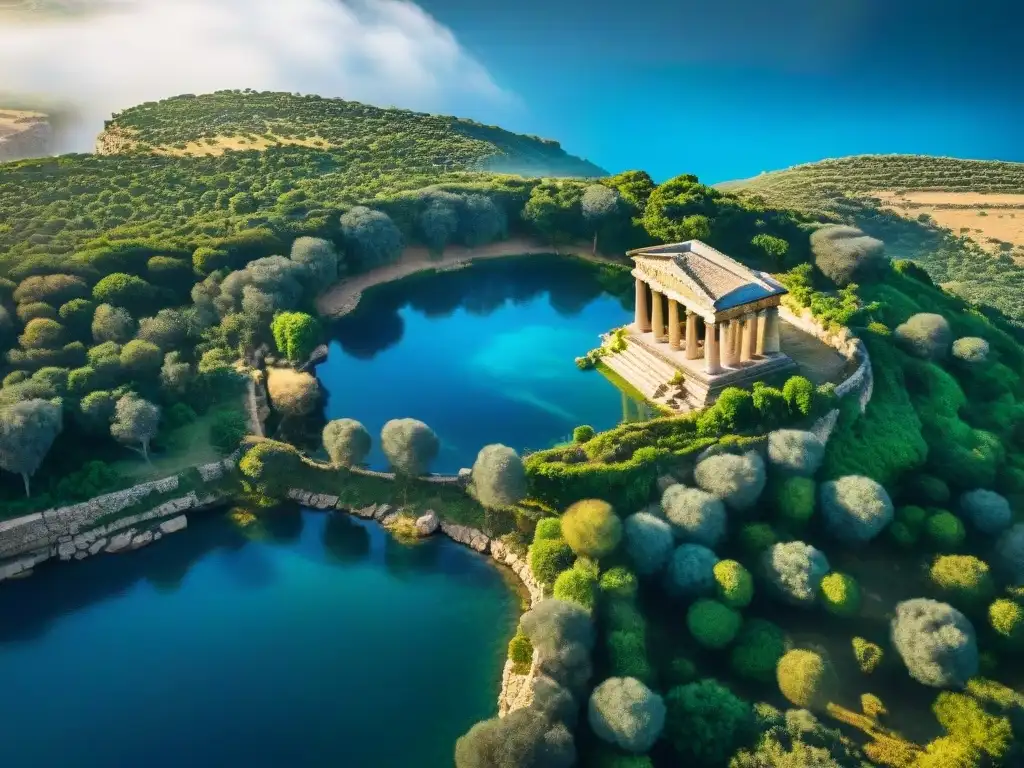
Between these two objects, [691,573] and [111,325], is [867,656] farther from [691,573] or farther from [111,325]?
[111,325]

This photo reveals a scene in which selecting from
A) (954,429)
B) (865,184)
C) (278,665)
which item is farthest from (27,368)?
(865,184)

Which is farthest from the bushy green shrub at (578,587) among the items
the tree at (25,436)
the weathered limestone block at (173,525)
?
the tree at (25,436)

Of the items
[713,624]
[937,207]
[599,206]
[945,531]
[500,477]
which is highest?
[599,206]

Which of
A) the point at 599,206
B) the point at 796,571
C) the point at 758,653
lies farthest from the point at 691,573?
the point at 599,206

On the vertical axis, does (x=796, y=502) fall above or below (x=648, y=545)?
above

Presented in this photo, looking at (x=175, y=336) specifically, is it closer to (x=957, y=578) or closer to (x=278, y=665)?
(x=278, y=665)

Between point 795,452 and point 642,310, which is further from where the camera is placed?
point 642,310

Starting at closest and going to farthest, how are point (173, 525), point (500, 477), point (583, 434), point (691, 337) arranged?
1. point (500, 477)
2. point (173, 525)
3. point (583, 434)
4. point (691, 337)

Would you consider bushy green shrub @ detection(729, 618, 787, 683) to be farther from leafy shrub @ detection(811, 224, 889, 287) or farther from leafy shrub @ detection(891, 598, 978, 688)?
leafy shrub @ detection(811, 224, 889, 287)
